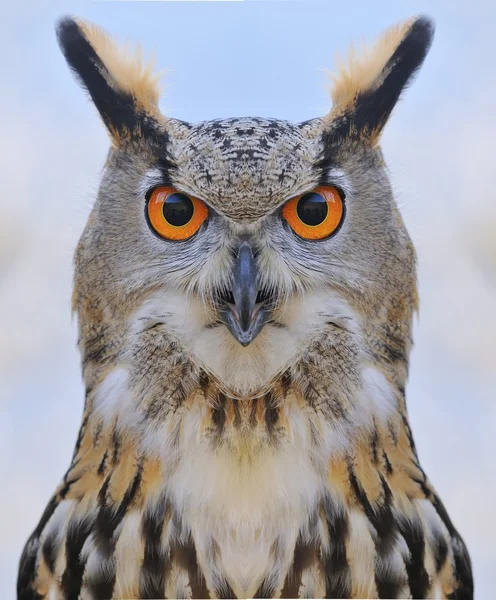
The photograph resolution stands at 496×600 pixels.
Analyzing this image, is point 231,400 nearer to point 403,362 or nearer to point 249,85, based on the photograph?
point 403,362

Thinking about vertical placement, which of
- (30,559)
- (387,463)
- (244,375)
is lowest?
(30,559)

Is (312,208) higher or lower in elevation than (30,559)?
higher

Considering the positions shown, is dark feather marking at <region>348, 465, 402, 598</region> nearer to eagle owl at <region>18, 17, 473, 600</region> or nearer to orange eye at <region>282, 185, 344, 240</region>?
eagle owl at <region>18, 17, 473, 600</region>

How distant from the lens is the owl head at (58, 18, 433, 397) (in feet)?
3.76

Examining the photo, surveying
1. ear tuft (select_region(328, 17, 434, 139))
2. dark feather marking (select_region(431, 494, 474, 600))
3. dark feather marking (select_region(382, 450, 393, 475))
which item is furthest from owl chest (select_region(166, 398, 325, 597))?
ear tuft (select_region(328, 17, 434, 139))

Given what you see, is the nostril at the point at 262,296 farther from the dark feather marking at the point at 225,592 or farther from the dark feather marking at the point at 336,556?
the dark feather marking at the point at 225,592

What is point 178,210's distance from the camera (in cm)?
118

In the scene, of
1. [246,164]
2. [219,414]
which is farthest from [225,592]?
[246,164]

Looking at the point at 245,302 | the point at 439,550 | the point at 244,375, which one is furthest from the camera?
the point at 439,550

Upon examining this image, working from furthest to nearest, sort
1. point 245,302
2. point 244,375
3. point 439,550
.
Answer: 1. point 439,550
2. point 244,375
3. point 245,302

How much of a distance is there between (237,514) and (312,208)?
515 mm

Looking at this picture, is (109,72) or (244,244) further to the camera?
(109,72)

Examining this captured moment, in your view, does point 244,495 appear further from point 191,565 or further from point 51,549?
point 51,549

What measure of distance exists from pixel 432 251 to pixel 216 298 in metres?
0.42
